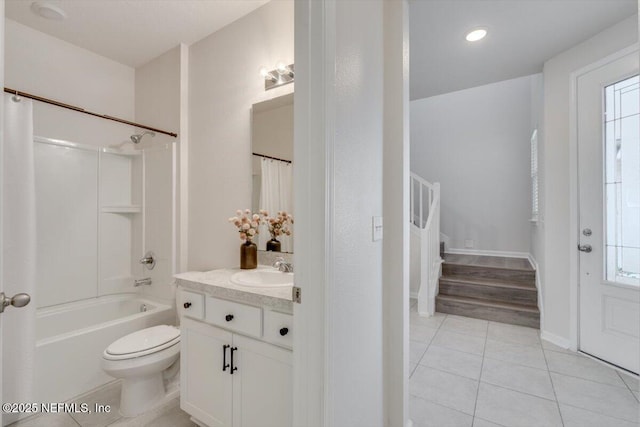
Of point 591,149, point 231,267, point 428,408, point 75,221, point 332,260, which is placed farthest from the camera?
point 75,221

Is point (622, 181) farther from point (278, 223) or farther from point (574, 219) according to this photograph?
point (278, 223)

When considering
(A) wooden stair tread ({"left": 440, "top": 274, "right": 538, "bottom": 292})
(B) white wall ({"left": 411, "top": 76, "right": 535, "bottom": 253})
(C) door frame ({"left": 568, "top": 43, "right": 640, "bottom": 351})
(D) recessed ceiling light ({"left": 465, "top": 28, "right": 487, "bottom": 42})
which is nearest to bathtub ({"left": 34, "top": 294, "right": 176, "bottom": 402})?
(A) wooden stair tread ({"left": 440, "top": 274, "right": 538, "bottom": 292})

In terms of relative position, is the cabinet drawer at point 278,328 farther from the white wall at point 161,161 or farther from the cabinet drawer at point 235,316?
the white wall at point 161,161

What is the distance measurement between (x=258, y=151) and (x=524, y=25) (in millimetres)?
2291

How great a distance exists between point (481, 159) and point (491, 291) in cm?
248

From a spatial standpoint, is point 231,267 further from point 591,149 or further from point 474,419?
point 591,149

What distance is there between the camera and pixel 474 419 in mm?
1783

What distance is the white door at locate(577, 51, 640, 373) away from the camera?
2.22 meters

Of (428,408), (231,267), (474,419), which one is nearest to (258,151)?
(231,267)

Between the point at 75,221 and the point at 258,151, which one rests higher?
the point at 258,151

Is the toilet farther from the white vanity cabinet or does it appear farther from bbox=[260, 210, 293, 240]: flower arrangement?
A: bbox=[260, 210, 293, 240]: flower arrangement

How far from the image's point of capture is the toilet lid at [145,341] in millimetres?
1823

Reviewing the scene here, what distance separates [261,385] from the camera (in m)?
1.41

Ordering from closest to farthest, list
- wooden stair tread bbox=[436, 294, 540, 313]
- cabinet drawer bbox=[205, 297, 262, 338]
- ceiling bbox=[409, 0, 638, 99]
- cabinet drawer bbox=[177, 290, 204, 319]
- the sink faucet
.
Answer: cabinet drawer bbox=[205, 297, 262, 338] → cabinet drawer bbox=[177, 290, 204, 319] → the sink faucet → ceiling bbox=[409, 0, 638, 99] → wooden stair tread bbox=[436, 294, 540, 313]
